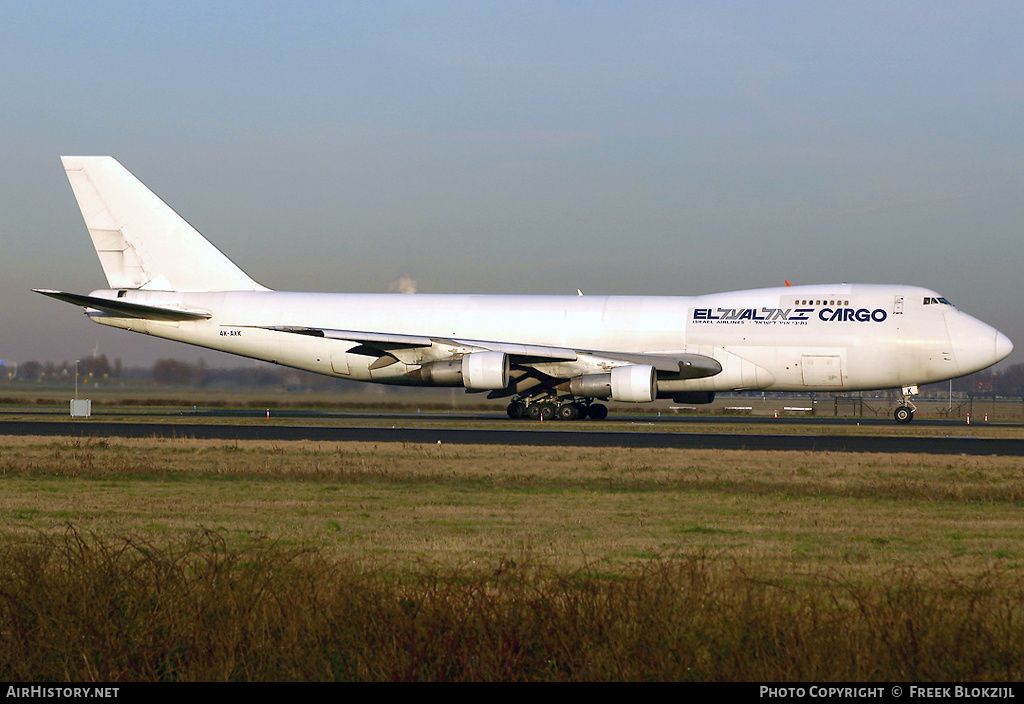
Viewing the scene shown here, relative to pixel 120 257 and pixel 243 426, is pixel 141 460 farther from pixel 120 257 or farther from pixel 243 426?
pixel 120 257

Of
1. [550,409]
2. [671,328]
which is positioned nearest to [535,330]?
[550,409]

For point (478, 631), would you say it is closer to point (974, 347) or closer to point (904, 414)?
point (974, 347)

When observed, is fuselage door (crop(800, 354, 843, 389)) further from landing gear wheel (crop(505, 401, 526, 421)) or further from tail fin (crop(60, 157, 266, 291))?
tail fin (crop(60, 157, 266, 291))

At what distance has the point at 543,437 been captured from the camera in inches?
1057

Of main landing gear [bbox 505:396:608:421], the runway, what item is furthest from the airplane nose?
main landing gear [bbox 505:396:608:421]

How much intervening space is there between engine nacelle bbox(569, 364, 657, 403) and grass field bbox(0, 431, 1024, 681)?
13.7 metres

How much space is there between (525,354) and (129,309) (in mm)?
14147

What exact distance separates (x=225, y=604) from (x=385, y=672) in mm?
1332

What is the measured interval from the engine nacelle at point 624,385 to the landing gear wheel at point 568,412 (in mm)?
2489

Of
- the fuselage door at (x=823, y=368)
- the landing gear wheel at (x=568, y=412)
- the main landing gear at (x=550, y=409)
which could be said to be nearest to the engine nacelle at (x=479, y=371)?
the main landing gear at (x=550, y=409)

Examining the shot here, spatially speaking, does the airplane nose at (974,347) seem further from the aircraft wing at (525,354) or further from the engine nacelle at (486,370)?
the engine nacelle at (486,370)

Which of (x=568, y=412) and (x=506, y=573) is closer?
(x=506, y=573)

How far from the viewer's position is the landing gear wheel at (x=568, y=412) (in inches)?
1405
